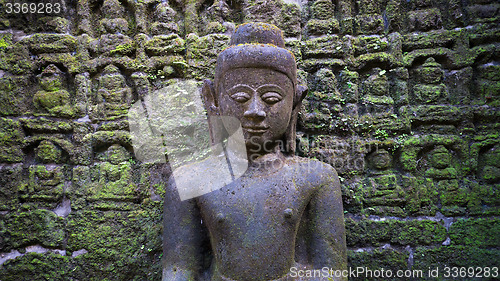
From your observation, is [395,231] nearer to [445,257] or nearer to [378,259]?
[378,259]

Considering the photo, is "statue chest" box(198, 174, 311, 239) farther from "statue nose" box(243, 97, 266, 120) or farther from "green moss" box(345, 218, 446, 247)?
"green moss" box(345, 218, 446, 247)

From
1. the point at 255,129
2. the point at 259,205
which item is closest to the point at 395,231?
the point at 259,205

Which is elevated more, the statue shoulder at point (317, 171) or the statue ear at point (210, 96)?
the statue ear at point (210, 96)

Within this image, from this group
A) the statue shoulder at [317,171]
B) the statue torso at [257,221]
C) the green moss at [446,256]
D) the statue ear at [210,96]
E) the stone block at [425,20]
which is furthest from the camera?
the stone block at [425,20]

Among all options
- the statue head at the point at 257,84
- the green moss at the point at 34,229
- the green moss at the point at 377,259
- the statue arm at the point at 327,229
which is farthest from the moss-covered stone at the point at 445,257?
the green moss at the point at 34,229

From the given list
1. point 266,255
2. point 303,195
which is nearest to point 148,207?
point 266,255

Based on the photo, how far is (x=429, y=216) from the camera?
8.08ft

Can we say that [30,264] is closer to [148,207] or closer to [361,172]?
[148,207]

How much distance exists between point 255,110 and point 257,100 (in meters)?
0.09

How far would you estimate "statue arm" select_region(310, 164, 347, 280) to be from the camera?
1.92 m

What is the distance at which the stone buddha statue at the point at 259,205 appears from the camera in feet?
5.95

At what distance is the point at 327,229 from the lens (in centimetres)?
194

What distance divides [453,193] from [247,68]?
2143 millimetres

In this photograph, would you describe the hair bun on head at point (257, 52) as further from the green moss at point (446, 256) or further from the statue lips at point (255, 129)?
the green moss at point (446, 256)
